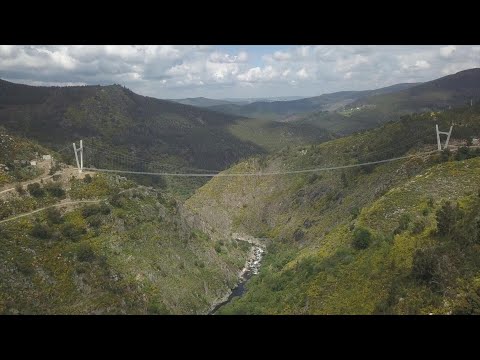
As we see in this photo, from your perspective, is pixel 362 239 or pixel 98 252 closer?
pixel 362 239

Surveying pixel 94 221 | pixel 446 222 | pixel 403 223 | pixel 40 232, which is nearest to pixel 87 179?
pixel 94 221

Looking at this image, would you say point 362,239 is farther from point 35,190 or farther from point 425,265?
point 35,190

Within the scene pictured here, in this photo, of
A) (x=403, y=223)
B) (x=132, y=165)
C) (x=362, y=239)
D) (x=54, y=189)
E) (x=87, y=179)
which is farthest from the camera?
(x=132, y=165)
